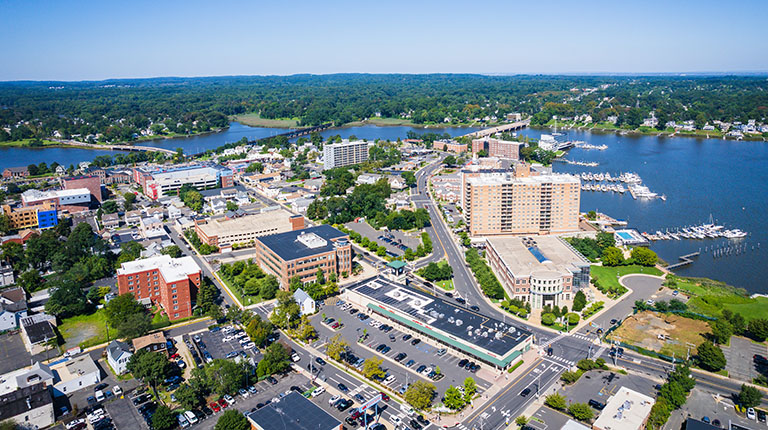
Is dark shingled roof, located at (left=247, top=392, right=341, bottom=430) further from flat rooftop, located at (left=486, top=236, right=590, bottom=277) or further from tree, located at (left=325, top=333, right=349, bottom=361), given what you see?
flat rooftop, located at (left=486, top=236, right=590, bottom=277)

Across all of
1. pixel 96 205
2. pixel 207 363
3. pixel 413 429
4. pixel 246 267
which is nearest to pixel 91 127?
pixel 96 205

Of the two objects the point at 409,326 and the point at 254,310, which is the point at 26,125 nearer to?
the point at 254,310

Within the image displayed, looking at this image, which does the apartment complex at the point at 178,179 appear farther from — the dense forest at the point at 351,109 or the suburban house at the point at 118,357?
the dense forest at the point at 351,109

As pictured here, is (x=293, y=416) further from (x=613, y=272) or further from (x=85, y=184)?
(x=85, y=184)

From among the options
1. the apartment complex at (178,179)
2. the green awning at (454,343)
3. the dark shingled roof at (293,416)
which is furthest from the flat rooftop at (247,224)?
the dark shingled roof at (293,416)

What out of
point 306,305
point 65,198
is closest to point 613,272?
point 306,305

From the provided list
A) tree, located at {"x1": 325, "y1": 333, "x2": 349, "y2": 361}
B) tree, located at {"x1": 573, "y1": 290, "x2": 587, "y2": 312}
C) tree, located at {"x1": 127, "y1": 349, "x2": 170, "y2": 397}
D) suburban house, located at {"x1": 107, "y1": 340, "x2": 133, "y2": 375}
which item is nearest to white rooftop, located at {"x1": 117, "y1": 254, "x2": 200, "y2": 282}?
suburban house, located at {"x1": 107, "y1": 340, "x2": 133, "y2": 375}
